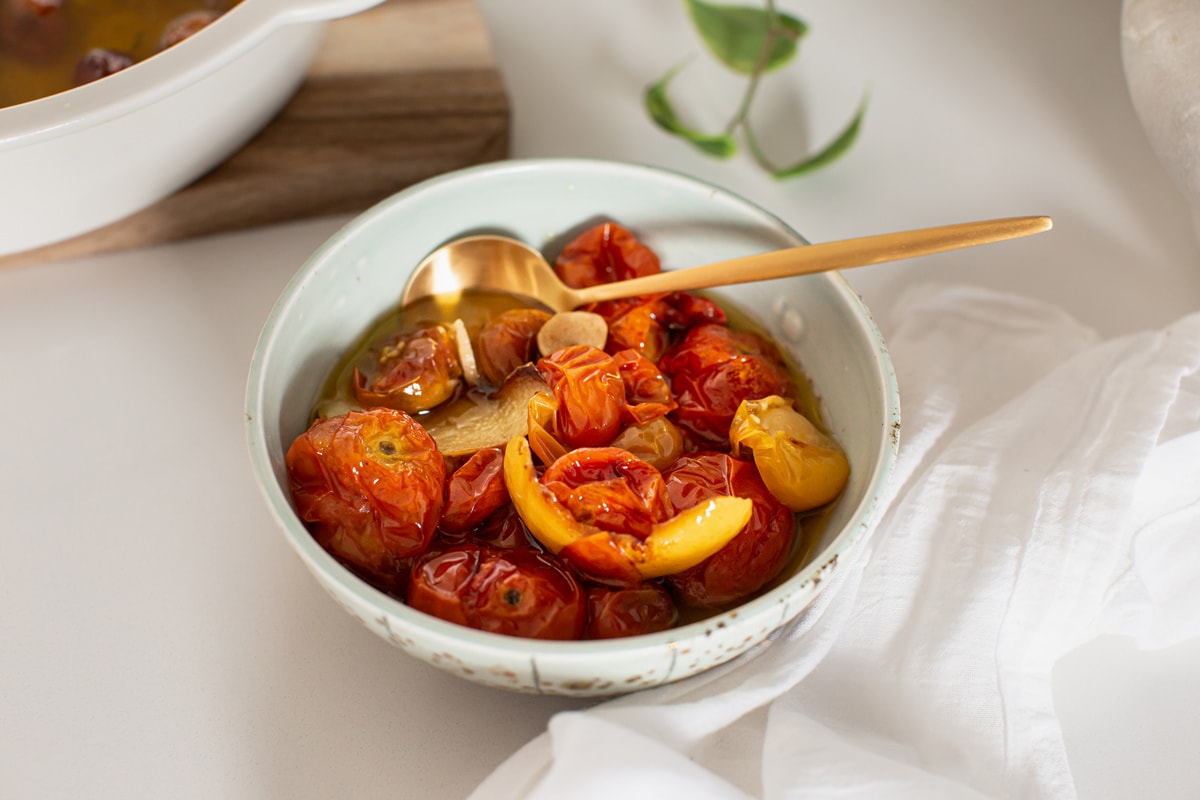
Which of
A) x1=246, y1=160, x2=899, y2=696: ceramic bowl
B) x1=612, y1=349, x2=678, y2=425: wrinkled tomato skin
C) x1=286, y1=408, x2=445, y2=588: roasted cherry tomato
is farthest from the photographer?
x1=612, y1=349, x2=678, y2=425: wrinkled tomato skin

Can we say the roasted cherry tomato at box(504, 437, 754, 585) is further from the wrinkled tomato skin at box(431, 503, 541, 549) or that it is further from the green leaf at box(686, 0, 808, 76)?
the green leaf at box(686, 0, 808, 76)

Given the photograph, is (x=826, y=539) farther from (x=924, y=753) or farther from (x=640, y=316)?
(x=640, y=316)

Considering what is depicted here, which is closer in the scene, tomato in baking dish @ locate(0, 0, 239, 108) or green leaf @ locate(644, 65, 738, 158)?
tomato in baking dish @ locate(0, 0, 239, 108)

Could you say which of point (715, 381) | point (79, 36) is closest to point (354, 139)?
point (79, 36)

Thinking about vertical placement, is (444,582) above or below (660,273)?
below

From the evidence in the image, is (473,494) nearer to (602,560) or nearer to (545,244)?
(602,560)

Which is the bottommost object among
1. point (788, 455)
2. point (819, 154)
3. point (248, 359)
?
point (248, 359)

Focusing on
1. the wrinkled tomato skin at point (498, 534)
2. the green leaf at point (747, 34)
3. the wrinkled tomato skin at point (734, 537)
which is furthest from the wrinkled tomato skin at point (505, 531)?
the green leaf at point (747, 34)

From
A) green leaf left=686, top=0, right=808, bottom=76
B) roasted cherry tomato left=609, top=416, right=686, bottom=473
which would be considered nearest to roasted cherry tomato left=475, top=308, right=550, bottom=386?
roasted cherry tomato left=609, top=416, right=686, bottom=473
